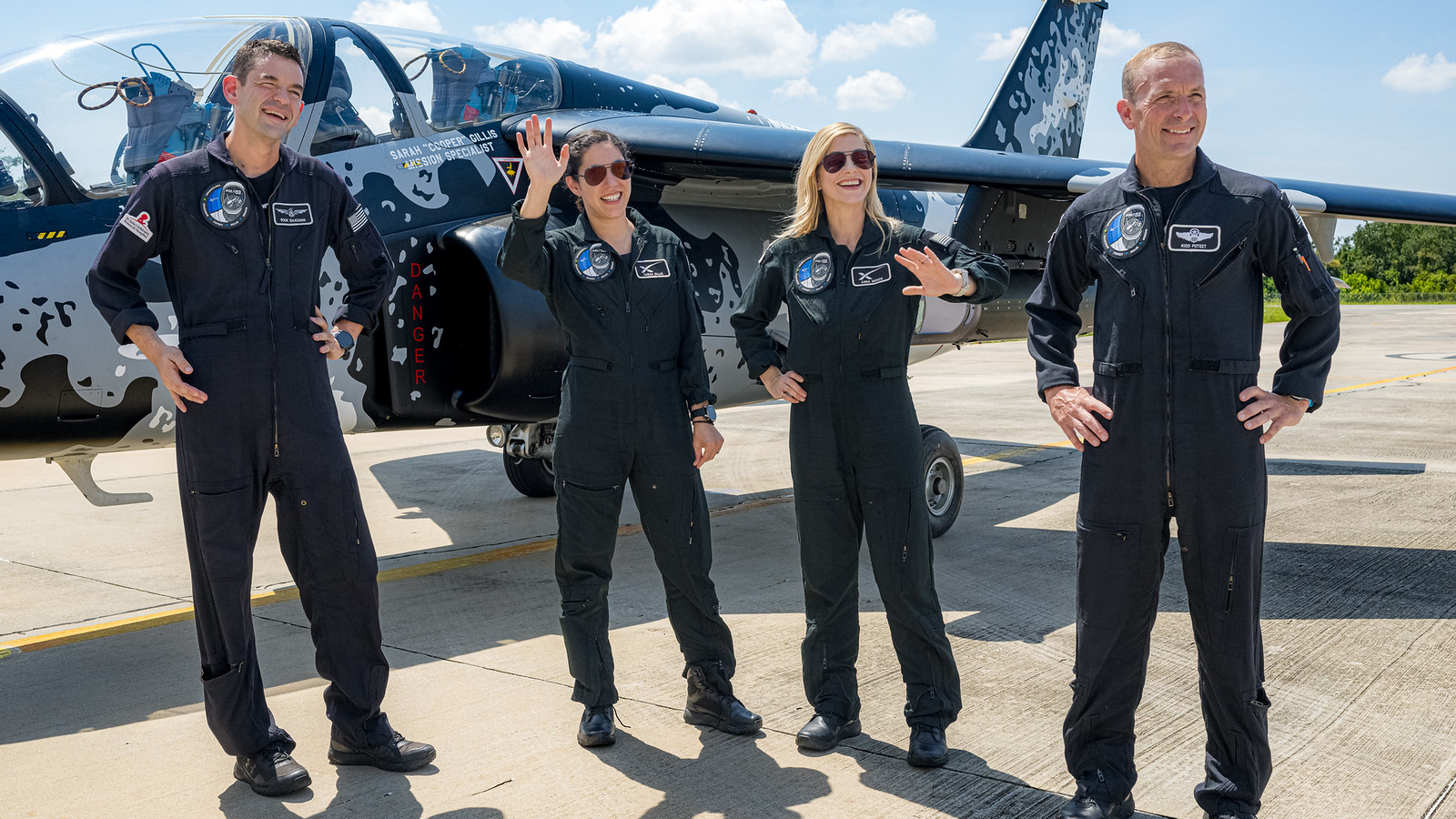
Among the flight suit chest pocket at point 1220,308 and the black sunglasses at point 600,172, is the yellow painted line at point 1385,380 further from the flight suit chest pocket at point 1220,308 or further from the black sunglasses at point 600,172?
the black sunglasses at point 600,172

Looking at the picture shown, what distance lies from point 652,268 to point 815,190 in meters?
0.60

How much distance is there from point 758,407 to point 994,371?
7828 millimetres

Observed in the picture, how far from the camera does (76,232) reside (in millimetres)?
4211

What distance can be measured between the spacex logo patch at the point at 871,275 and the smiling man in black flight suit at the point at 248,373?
1.66 metres

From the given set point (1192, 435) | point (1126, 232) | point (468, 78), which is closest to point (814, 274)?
point (1126, 232)

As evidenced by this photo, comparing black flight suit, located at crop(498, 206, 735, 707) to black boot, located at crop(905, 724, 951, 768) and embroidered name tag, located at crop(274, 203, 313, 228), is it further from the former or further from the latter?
black boot, located at crop(905, 724, 951, 768)

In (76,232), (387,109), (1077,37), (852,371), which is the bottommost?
(852,371)

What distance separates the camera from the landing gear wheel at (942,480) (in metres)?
6.90

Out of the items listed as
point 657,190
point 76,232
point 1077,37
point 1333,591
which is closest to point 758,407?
point 1077,37

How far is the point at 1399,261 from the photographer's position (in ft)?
331

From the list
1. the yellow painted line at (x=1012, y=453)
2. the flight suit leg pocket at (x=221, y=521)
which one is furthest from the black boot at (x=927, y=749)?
the yellow painted line at (x=1012, y=453)

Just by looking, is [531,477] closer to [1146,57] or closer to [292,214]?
[292,214]

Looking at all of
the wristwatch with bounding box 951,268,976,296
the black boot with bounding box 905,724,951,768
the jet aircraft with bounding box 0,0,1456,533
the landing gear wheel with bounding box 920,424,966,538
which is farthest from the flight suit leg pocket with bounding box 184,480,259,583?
the landing gear wheel with bounding box 920,424,966,538

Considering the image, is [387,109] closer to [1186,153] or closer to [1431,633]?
[1186,153]
